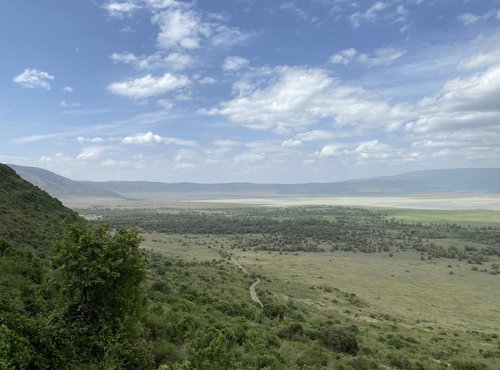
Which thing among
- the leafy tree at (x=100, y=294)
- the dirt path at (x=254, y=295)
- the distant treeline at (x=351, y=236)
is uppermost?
the leafy tree at (x=100, y=294)

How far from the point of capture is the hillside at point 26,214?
35.3 m

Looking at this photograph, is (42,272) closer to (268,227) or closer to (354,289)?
(354,289)

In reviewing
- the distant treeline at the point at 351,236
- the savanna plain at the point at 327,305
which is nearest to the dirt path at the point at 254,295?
the savanna plain at the point at 327,305

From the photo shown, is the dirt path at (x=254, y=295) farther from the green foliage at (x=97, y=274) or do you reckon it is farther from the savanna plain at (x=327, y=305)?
the green foliage at (x=97, y=274)

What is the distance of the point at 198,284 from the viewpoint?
43406 millimetres

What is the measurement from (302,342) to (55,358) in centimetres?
1813

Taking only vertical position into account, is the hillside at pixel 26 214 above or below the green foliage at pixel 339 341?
above

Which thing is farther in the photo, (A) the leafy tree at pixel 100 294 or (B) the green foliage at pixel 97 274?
(B) the green foliage at pixel 97 274

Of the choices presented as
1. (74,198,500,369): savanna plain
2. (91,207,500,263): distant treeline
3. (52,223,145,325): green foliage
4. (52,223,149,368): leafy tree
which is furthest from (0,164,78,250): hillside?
(91,207,500,263): distant treeline

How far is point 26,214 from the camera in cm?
4272

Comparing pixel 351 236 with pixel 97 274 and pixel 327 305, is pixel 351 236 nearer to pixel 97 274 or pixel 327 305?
pixel 327 305

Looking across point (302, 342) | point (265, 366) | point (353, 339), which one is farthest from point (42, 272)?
point (353, 339)

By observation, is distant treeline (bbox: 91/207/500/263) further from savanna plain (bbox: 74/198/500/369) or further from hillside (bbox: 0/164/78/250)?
hillside (bbox: 0/164/78/250)

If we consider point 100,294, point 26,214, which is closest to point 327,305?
point 26,214
